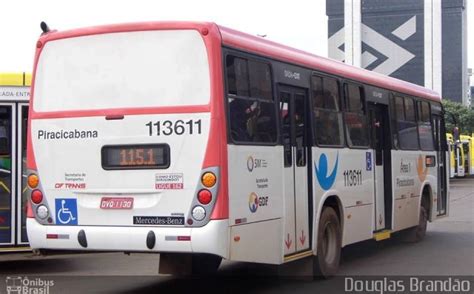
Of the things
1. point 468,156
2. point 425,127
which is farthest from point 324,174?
point 468,156

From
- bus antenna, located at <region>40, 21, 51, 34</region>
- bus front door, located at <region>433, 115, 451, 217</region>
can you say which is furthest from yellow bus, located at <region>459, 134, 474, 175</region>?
bus antenna, located at <region>40, 21, 51, 34</region>

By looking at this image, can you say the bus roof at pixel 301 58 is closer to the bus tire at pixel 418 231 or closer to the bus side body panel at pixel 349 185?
the bus side body panel at pixel 349 185

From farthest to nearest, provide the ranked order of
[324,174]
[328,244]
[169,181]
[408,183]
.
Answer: [408,183] → [328,244] → [324,174] → [169,181]

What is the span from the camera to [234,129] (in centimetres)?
767

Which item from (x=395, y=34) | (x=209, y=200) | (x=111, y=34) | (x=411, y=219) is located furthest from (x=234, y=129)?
(x=395, y=34)

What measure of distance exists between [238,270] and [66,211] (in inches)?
145

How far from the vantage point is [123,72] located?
25.8 ft

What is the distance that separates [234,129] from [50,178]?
214cm

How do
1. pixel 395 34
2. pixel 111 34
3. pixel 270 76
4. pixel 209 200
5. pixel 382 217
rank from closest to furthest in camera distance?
pixel 209 200 → pixel 111 34 → pixel 270 76 → pixel 382 217 → pixel 395 34

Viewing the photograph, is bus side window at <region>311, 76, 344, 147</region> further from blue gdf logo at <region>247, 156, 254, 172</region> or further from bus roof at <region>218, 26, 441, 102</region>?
blue gdf logo at <region>247, 156, 254, 172</region>

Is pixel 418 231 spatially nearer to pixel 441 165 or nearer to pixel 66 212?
pixel 441 165

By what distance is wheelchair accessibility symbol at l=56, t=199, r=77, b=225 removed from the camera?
7898 millimetres

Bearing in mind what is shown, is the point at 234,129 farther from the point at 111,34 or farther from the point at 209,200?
the point at 111,34

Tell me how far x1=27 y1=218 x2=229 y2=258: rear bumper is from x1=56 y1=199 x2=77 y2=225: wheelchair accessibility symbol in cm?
7
